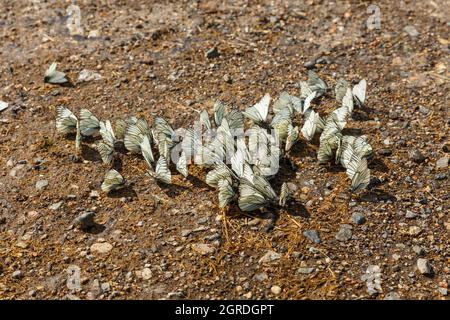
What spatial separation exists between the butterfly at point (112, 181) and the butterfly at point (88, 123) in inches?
24.6

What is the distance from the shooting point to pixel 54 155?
4.61m

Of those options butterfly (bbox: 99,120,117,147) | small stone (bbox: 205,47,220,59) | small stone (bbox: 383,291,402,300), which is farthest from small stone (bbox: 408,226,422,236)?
small stone (bbox: 205,47,220,59)

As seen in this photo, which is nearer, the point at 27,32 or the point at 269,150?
the point at 269,150

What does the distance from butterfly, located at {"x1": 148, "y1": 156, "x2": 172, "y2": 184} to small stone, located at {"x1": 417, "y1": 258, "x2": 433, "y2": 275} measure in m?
1.69

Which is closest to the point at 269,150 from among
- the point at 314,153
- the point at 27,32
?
the point at 314,153

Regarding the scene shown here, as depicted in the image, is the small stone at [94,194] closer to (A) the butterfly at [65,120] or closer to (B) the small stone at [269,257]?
(A) the butterfly at [65,120]

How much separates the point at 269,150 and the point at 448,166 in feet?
4.14

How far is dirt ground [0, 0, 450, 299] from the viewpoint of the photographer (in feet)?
12.0

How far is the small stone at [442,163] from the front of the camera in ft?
14.3

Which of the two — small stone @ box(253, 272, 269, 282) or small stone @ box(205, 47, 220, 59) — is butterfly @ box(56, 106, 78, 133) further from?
small stone @ box(253, 272, 269, 282)

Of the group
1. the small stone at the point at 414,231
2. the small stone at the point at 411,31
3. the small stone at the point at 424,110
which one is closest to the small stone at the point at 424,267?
the small stone at the point at 414,231

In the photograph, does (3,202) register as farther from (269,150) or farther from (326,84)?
(326,84)

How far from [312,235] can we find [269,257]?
12.7 inches
